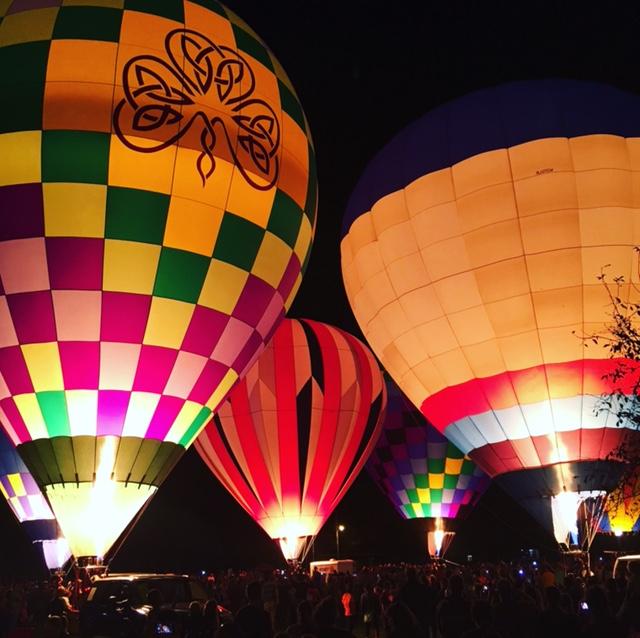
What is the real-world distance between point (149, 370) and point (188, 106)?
249 cm

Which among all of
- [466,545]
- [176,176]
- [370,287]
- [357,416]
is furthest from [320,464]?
[466,545]

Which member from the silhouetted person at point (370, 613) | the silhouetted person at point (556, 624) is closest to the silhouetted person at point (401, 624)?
the silhouetted person at point (556, 624)

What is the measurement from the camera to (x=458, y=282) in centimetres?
1059

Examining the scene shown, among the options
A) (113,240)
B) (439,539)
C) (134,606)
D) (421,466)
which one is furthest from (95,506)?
(439,539)

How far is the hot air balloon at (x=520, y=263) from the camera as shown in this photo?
10047mm

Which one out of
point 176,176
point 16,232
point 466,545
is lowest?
point 466,545

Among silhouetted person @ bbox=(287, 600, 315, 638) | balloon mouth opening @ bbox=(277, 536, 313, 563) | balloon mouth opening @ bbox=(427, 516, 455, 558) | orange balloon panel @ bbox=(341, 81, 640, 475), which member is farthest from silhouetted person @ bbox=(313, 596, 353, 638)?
balloon mouth opening @ bbox=(427, 516, 455, 558)

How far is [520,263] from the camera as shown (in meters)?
10.2

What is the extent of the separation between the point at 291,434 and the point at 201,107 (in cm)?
689

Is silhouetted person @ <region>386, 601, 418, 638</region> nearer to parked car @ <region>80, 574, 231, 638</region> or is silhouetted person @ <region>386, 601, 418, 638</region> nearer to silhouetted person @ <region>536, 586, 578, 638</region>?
silhouetted person @ <region>536, 586, 578, 638</region>

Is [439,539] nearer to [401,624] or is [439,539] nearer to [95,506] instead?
[95,506]

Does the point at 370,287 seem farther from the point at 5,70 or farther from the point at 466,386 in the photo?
the point at 5,70

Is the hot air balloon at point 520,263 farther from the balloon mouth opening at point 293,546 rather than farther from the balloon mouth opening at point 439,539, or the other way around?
the balloon mouth opening at point 439,539

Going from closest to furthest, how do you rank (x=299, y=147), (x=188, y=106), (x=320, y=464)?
(x=188, y=106) < (x=299, y=147) < (x=320, y=464)
